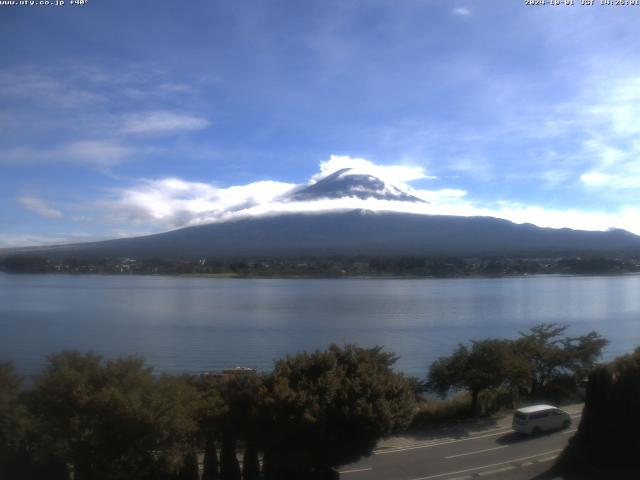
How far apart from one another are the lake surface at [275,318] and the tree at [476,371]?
476 cm

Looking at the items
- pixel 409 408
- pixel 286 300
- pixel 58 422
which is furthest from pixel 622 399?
pixel 286 300

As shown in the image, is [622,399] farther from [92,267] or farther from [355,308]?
[92,267]

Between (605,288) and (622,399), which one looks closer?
(622,399)

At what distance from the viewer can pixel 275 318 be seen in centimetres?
3111

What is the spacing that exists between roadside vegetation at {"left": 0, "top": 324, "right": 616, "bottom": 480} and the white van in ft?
5.77

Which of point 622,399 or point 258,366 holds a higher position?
point 622,399

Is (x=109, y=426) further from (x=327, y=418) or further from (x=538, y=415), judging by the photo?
(x=538, y=415)

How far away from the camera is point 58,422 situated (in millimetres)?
6105

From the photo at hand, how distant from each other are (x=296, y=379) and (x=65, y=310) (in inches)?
1207

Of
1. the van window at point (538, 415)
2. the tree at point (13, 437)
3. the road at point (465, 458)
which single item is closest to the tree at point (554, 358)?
the van window at point (538, 415)

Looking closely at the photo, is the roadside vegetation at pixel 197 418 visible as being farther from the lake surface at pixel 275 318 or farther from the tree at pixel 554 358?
the lake surface at pixel 275 318

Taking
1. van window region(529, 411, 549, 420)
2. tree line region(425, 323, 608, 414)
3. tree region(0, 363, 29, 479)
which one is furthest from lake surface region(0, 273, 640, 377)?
tree region(0, 363, 29, 479)

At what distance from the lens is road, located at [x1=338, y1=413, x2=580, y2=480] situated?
7.14m

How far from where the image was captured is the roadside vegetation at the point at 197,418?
6035 mm
